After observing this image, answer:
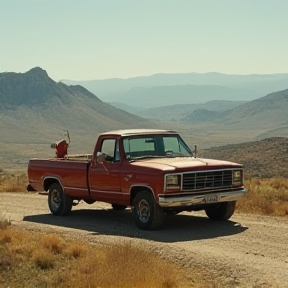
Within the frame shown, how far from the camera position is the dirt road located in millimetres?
9195

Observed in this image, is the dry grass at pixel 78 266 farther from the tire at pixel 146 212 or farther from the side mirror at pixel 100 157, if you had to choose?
the side mirror at pixel 100 157

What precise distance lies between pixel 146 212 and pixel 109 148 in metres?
1.80

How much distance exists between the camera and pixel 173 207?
12.2 meters

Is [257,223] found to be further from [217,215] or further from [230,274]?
[230,274]

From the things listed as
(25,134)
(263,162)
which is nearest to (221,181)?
(263,162)

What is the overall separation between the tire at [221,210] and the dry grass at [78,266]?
3.32 m

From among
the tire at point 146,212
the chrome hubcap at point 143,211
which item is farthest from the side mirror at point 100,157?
the chrome hubcap at point 143,211

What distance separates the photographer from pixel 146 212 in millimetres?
12680

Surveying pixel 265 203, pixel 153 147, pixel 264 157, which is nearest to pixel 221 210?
pixel 153 147

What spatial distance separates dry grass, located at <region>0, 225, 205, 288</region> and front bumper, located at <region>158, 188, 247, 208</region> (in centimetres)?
154

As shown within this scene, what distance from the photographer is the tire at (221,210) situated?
13.4m

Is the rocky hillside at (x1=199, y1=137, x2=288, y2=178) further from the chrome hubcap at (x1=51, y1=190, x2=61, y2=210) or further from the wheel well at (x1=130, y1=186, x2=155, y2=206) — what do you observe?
the wheel well at (x1=130, y1=186, x2=155, y2=206)

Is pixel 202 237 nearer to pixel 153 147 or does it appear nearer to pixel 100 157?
pixel 153 147

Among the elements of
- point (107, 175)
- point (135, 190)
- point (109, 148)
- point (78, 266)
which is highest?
point (109, 148)
